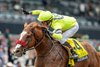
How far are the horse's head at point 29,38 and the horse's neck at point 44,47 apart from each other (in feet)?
0.49

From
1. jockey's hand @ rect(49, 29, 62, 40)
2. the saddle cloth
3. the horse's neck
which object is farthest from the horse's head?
the saddle cloth

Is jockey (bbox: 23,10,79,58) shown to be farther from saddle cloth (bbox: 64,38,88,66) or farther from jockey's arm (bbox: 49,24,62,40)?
saddle cloth (bbox: 64,38,88,66)

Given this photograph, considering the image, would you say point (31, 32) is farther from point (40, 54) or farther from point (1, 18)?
point (1, 18)

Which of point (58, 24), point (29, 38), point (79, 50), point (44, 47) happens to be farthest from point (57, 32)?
point (79, 50)

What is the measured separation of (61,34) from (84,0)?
73.7 ft

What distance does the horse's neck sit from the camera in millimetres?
12406

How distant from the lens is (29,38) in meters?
12.0

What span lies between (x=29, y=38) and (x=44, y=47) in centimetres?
64

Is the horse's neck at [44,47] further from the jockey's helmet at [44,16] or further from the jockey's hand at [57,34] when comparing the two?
the jockey's helmet at [44,16]

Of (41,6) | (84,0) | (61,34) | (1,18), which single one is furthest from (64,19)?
(84,0)

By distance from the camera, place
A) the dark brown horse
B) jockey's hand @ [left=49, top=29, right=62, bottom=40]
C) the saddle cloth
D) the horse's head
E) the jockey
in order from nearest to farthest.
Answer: the horse's head → the dark brown horse → jockey's hand @ [left=49, top=29, right=62, bottom=40] → the jockey → the saddle cloth

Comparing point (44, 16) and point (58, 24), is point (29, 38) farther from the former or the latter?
point (58, 24)

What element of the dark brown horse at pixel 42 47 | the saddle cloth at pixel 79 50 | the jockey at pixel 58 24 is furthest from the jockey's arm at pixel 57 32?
the saddle cloth at pixel 79 50

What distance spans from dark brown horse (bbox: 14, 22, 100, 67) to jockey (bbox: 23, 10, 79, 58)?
215 mm
